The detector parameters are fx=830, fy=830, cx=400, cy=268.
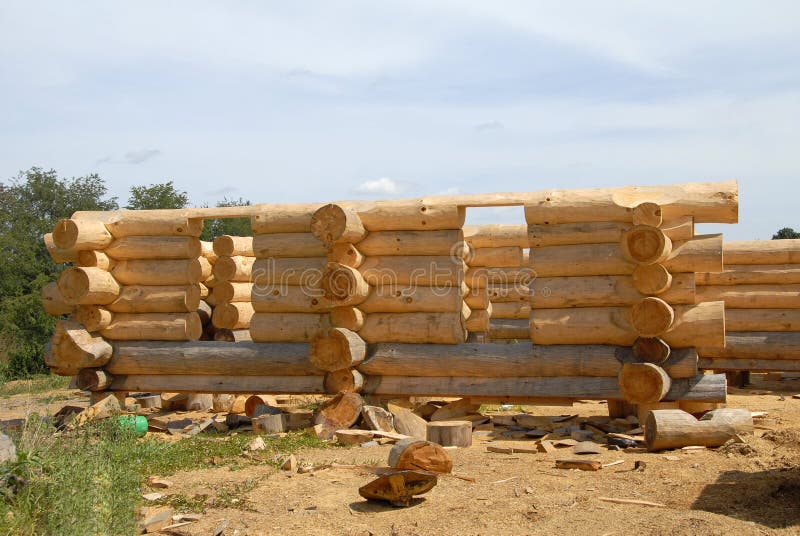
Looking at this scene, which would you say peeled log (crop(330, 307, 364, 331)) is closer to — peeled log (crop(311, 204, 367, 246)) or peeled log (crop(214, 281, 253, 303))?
peeled log (crop(311, 204, 367, 246))

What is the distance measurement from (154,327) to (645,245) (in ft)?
23.5

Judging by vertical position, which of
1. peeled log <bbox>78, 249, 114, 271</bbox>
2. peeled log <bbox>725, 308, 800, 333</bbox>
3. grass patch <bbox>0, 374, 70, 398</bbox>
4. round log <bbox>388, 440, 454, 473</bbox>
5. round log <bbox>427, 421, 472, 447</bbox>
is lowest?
grass patch <bbox>0, 374, 70, 398</bbox>

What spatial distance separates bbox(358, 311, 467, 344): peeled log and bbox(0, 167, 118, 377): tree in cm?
1120

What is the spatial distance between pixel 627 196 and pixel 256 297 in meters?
5.23

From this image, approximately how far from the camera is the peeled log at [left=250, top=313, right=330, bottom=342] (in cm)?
1149

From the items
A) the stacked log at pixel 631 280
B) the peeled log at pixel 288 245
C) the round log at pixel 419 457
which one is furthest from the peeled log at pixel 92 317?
the round log at pixel 419 457

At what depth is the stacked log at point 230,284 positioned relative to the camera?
1661cm

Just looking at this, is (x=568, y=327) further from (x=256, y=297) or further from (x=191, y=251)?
(x=191, y=251)

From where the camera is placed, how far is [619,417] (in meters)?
10.7

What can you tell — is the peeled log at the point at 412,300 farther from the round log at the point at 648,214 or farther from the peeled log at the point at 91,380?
the peeled log at the point at 91,380

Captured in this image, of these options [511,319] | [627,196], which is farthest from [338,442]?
[511,319]

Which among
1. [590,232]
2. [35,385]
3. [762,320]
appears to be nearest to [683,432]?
[590,232]

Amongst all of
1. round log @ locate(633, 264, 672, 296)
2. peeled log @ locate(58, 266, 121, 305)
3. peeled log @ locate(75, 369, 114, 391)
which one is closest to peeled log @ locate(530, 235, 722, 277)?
round log @ locate(633, 264, 672, 296)

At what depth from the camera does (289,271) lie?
11.7 metres
